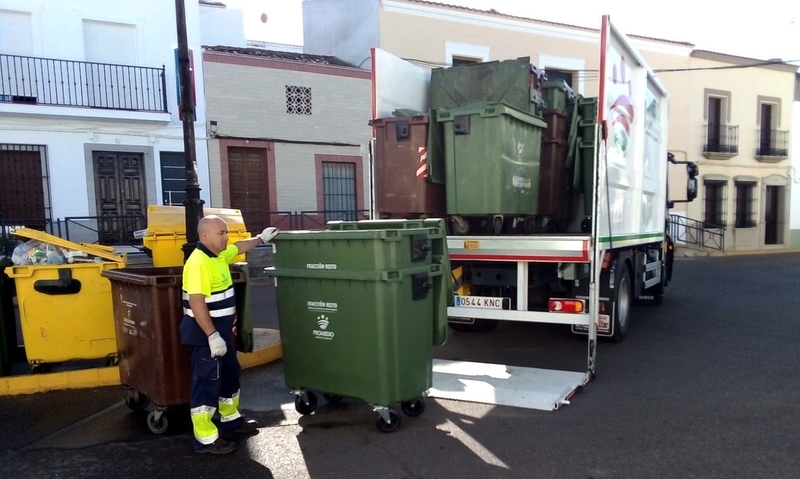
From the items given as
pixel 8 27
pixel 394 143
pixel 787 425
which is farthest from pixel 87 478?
pixel 8 27

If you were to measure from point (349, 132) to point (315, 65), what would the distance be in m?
1.95

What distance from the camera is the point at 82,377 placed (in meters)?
5.36

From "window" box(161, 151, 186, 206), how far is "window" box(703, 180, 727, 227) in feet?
60.8

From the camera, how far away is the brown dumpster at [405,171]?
5730mm

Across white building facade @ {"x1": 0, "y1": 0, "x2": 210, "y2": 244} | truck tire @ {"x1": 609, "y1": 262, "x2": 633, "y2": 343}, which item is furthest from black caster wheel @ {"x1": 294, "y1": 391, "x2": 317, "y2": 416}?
white building facade @ {"x1": 0, "y1": 0, "x2": 210, "y2": 244}

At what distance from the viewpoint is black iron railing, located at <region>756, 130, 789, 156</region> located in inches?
889

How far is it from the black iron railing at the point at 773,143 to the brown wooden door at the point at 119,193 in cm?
2174

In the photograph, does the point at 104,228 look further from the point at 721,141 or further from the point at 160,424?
the point at 721,141

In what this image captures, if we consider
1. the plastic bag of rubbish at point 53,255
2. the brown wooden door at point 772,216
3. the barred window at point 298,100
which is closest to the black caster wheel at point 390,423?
the plastic bag of rubbish at point 53,255

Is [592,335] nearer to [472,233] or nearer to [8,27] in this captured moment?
[472,233]

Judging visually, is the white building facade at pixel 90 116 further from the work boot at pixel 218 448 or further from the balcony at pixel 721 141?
the balcony at pixel 721 141

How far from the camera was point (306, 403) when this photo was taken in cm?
450

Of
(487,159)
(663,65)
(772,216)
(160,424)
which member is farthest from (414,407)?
(772,216)

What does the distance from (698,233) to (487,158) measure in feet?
61.4
